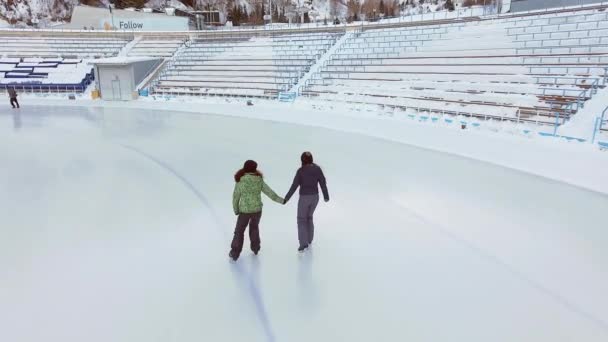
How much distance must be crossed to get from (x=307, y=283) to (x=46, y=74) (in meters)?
25.4

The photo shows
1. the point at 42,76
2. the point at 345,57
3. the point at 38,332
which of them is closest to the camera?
the point at 38,332

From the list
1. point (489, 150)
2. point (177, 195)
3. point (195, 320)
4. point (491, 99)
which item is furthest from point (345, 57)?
point (195, 320)

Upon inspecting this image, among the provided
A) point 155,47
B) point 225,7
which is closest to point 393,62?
point 155,47

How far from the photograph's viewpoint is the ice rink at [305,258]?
3.15 meters

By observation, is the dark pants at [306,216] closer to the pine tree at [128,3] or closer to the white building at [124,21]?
the white building at [124,21]

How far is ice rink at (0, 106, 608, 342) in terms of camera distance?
315cm

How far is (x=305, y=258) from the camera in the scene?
4.18 m

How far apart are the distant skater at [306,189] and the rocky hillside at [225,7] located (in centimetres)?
4455

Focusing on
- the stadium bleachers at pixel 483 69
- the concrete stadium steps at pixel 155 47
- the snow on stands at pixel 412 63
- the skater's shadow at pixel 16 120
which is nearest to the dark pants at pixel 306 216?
the snow on stands at pixel 412 63

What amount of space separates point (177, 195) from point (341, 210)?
2.44 metres

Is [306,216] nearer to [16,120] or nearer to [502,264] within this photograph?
[502,264]

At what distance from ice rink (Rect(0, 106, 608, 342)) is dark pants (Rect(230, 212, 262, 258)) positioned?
0.14 metres

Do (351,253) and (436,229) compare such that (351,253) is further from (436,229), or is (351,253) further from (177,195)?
(177,195)

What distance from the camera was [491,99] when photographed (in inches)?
482
